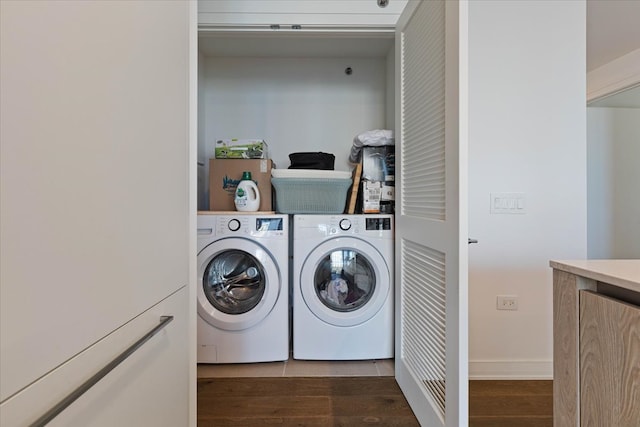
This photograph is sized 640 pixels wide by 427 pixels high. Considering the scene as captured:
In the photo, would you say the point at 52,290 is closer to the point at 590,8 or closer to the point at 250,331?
the point at 250,331

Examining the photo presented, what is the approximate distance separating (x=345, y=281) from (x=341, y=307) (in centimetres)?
16

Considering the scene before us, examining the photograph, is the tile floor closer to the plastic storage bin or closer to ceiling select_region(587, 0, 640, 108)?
the plastic storage bin

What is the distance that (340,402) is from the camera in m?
1.64

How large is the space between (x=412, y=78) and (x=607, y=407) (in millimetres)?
1382

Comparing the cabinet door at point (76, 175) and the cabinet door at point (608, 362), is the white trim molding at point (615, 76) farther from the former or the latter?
the cabinet door at point (76, 175)

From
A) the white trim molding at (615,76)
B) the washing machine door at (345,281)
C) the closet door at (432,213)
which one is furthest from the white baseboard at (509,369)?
the white trim molding at (615,76)

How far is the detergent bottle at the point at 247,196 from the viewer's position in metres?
2.04

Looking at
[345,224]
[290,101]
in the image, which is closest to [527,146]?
[345,224]

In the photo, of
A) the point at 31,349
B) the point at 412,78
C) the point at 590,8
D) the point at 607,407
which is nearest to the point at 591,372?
the point at 607,407

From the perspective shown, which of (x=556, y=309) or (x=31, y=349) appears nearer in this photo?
(x=31, y=349)

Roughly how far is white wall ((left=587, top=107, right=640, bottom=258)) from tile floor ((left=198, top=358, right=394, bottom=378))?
3.41 metres

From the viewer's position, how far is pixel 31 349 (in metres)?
0.49

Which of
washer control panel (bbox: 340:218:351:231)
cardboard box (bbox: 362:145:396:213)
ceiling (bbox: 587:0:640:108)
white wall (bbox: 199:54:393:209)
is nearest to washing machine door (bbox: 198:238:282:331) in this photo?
washer control panel (bbox: 340:218:351:231)

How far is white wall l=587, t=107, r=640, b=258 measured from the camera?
3730 millimetres
